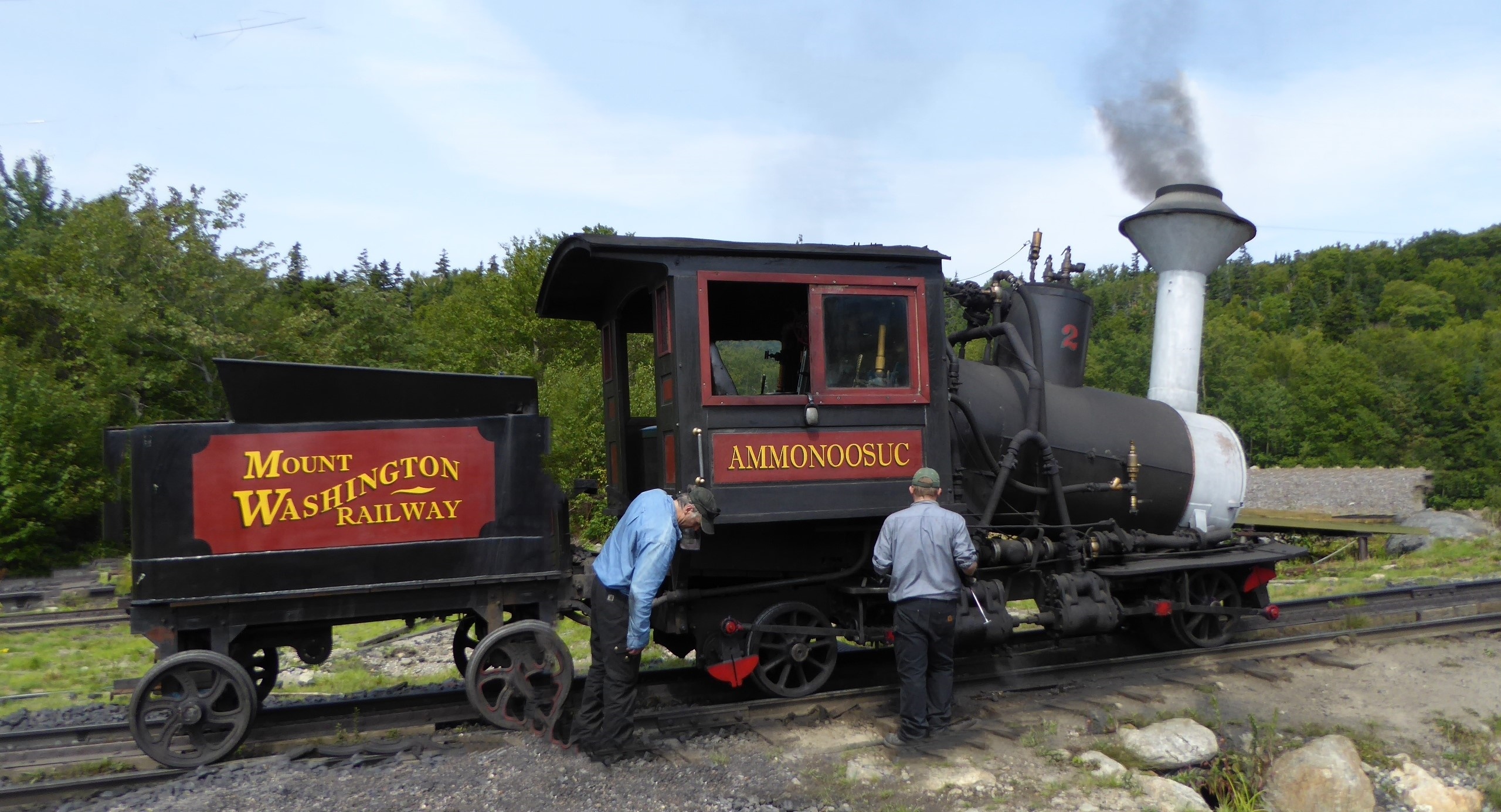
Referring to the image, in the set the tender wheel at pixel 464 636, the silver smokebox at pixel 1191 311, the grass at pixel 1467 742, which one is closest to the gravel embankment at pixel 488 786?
the tender wheel at pixel 464 636

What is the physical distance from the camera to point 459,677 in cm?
787

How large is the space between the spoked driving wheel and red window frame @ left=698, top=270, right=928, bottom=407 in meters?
3.23

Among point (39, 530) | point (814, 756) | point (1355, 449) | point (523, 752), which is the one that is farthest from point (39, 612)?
point (1355, 449)

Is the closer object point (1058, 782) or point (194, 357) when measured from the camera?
point (1058, 782)

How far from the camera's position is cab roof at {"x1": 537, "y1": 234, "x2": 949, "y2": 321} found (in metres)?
5.74

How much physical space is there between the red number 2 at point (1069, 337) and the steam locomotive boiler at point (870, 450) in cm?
2

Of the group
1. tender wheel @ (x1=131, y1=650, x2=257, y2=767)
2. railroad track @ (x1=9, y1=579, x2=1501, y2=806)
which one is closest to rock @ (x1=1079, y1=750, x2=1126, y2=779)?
railroad track @ (x1=9, y1=579, x2=1501, y2=806)

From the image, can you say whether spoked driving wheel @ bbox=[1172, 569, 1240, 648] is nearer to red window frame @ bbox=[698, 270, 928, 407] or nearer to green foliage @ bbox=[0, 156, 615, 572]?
red window frame @ bbox=[698, 270, 928, 407]

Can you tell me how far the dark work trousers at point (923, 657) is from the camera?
562 cm

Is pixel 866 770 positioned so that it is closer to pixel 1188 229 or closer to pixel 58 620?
pixel 1188 229

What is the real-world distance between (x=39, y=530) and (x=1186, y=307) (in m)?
21.8

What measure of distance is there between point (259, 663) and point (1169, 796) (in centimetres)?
536

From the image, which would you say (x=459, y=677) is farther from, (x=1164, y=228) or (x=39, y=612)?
(x=39, y=612)

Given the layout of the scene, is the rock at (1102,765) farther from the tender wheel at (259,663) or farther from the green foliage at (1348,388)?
the green foliage at (1348,388)
